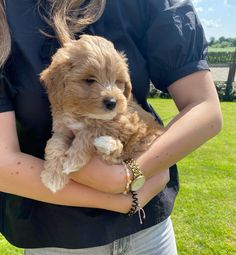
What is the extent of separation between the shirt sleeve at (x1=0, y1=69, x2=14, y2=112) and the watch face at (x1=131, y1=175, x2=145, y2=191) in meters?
0.64

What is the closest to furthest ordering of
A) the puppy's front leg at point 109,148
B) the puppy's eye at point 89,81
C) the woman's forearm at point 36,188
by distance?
1. the woman's forearm at point 36,188
2. the puppy's front leg at point 109,148
3. the puppy's eye at point 89,81

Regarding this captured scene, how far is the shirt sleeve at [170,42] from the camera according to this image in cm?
209

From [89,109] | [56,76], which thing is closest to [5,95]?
[56,76]

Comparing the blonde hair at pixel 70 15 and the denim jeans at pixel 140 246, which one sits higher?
the blonde hair at pixel 70 15

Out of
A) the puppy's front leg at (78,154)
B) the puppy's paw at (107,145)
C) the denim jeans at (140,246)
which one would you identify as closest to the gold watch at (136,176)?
the puppy's paw at (107,145)

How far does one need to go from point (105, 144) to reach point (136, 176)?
220mm

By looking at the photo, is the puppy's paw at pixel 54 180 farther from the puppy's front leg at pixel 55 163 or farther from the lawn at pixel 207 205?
the lawn at pixel 207 205

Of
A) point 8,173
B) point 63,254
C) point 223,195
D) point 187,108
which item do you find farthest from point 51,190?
point 223,195

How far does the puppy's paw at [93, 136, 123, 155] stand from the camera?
6.48ft

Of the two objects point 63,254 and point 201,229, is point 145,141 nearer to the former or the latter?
point 63,254

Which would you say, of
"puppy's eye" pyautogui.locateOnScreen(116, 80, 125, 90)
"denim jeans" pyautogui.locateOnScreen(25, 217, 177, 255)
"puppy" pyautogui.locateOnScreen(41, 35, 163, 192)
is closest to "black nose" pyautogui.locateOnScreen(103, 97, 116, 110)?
"puppy" pyautogui.locateOnScreen(41, 35, 163, 192)

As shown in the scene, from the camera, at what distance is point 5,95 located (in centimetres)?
189

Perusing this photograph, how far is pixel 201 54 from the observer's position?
2168mm

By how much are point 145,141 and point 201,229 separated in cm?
354
